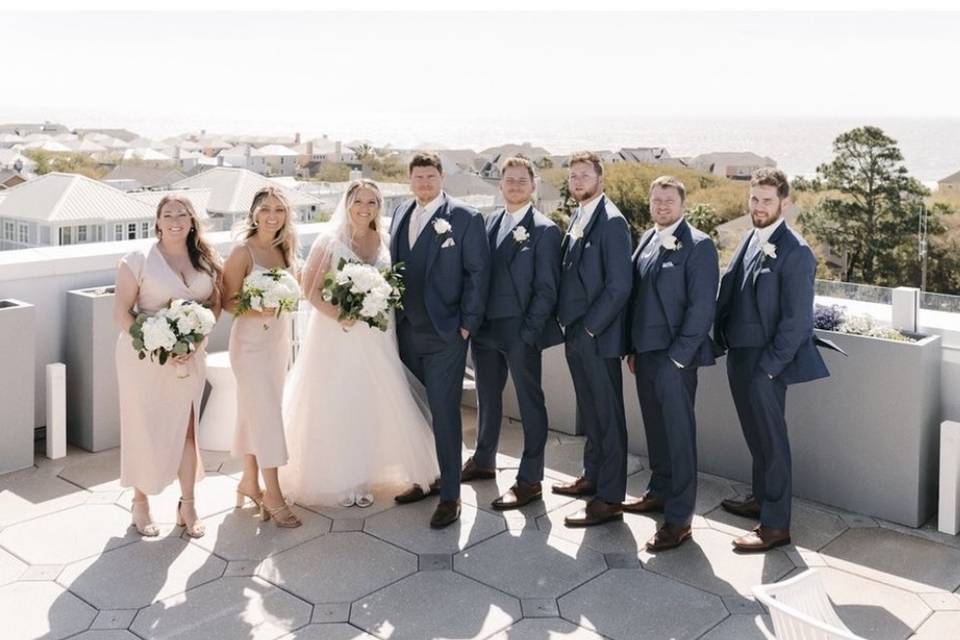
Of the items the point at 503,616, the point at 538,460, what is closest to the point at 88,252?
the point at 538,460

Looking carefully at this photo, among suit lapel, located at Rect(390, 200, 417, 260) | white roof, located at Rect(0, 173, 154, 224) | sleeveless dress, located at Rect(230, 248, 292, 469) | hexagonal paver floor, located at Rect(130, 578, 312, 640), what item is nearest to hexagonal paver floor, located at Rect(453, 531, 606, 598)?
hexagonal paver floor, located at Rect(130, 578, 312, 640)

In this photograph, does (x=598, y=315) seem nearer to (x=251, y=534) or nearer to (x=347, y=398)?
(x=347, y=398)

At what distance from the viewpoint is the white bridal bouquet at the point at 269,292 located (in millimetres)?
3939

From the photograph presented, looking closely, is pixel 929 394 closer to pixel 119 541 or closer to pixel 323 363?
pixel 323 363

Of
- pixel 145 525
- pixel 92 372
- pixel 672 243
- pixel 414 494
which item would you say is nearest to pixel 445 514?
pixel 414 494

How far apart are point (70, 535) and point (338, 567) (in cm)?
131

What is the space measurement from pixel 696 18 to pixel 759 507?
133248 mm

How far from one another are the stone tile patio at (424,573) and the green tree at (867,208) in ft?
160

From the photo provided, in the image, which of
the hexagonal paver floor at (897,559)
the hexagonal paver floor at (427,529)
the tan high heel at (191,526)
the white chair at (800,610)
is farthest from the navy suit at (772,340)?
the tan high heel at (191,526)

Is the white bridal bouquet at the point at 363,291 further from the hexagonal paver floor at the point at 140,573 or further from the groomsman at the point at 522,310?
the hexagonal paver floor at the point at 140,573

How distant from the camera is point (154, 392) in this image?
159 inches

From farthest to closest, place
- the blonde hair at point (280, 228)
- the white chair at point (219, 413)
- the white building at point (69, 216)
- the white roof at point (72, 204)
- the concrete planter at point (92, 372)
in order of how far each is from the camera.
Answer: the white building at point (69, 216)
the white roof at point (72, 204)
the white chair at point (219, 413)
the concrete planter at point (92, 372)
the blonde hair at point (280, 228)

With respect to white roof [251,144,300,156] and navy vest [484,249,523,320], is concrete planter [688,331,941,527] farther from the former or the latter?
white roof [251,144,300,156]

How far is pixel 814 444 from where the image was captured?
4.61 m
